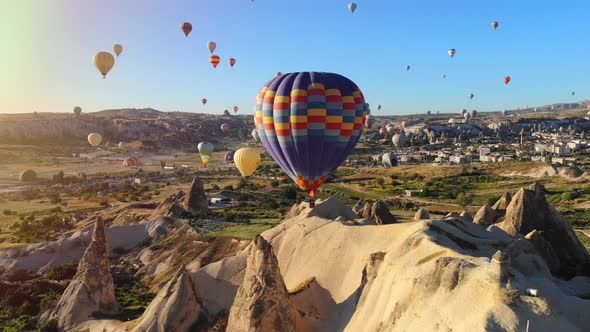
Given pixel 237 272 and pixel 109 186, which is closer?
pixel 237 272

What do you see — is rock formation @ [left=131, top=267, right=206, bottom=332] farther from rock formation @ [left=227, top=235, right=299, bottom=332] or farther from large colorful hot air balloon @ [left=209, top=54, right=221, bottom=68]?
large colorful hot air balloon @ [left=209, top=54, right=221, bottom=68]

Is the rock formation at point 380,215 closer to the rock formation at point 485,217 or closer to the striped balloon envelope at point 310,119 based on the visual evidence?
the striped balloon envelope at point 310,119

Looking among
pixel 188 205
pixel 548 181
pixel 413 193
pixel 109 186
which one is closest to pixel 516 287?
pixel 188 205

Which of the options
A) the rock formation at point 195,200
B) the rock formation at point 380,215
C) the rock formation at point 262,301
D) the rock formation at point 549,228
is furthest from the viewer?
the rock formation at point 195,200

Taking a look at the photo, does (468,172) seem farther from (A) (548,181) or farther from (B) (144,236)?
(B) (144,236)

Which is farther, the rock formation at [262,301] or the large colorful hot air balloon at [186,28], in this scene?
the large colorful hot air balloon at [186,28]

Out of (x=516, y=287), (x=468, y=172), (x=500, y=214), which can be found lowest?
(x=468, y=172)

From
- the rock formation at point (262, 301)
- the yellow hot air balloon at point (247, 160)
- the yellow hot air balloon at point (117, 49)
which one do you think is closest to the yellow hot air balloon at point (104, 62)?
the yellow hot air balloon at point (117, 49)
